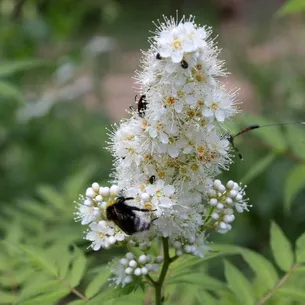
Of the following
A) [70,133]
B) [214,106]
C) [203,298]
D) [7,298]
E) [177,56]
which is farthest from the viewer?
[70,133]

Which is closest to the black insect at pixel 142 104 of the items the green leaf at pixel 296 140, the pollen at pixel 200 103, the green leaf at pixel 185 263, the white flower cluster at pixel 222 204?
the pollen at pixel 200 103

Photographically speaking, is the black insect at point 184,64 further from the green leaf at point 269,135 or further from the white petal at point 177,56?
the green leaf at point 269,135

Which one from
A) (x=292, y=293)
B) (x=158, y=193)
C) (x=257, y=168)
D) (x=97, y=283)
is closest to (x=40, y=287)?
(x=97, y=283)

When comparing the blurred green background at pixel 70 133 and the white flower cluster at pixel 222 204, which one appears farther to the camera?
the blurred green background at pixel 70 133

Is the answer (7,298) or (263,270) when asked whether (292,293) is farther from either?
(7,298)

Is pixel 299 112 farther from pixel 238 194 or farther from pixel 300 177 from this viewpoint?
pixel 238 194

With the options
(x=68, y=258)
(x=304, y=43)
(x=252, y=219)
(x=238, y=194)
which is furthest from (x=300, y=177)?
(x=304, y=43)
